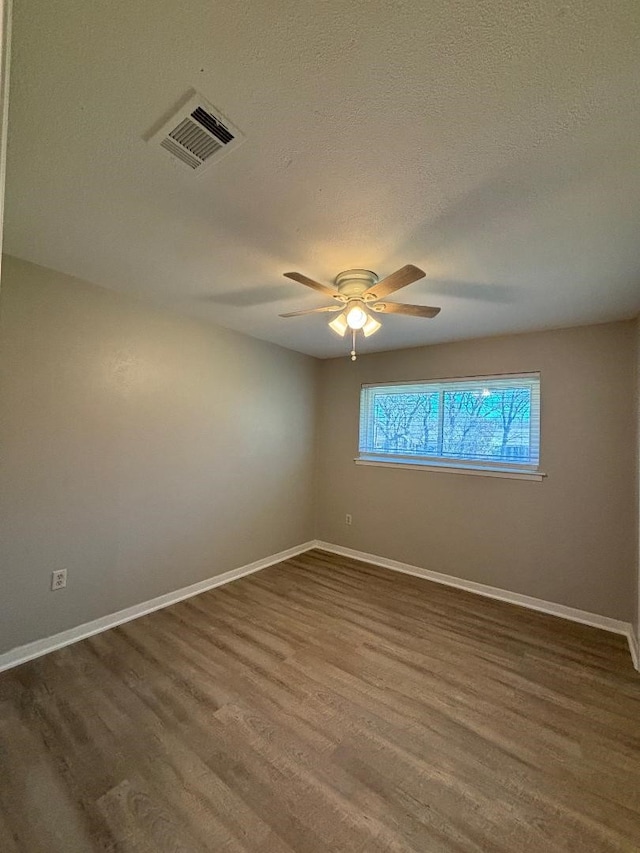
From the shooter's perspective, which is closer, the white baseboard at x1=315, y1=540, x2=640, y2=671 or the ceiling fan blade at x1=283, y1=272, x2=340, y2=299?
the ceiling fan blade at x1=283, y1=272, x2=340, y2=299

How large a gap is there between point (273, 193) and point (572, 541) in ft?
10.6

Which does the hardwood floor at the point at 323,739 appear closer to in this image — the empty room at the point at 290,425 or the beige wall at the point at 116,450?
the empty room at the point at 290,425

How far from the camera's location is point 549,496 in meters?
2.92

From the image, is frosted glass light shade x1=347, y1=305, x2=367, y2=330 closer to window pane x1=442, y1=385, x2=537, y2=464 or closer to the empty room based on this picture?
the empty room

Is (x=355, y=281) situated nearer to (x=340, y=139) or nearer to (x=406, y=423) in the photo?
(x=340, y=139)

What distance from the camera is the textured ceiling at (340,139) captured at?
0.84m

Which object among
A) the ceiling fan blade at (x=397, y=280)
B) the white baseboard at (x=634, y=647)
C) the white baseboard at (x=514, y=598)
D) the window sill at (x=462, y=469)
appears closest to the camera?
the ceiling fan blade at (x=397, y=280)

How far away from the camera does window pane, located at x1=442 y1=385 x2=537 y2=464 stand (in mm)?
3105


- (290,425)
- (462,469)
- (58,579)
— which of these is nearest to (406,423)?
(462,469)

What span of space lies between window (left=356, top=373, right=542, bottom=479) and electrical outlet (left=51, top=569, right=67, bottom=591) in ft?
9.20

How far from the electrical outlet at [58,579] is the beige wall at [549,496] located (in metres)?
2.74

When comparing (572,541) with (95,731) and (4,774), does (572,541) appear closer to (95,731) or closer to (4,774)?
(95,731)

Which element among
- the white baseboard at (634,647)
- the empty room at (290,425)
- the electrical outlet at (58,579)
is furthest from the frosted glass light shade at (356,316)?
the white baseboard at (634,647)

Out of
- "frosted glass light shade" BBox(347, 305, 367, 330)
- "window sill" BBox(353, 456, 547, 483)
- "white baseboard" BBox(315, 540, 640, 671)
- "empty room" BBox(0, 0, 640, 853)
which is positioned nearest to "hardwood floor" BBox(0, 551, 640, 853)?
"empty room" BBox(0, 0, 640, 853)
